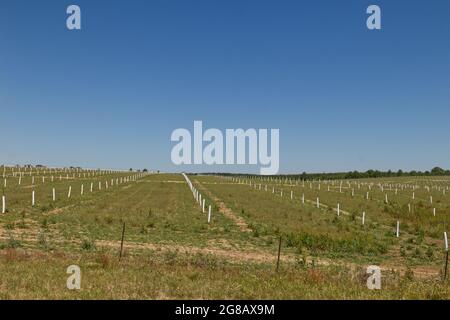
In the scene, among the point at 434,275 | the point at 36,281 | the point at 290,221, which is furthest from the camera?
the point at 290,221

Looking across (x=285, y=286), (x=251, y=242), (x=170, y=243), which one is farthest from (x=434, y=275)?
(x=170, y=243)

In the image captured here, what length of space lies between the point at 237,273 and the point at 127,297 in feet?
15.0

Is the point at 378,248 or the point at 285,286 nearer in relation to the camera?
the point at 285,286

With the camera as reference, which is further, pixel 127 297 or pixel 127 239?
pixel 127 239

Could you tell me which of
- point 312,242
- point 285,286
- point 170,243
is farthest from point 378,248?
point 285,286

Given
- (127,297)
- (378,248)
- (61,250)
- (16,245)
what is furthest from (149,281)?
(378,248)

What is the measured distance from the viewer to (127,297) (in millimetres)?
11008

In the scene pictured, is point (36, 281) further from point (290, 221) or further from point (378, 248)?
point (290, 221)
